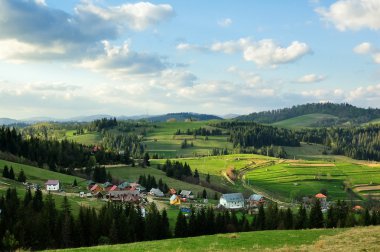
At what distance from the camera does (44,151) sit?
16350 centimetres

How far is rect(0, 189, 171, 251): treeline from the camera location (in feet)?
190

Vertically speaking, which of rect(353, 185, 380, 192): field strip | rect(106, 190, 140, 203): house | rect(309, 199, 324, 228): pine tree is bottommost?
rect(353, 185, 380, 192): field strip

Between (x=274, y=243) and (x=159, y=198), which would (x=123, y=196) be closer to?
(x=159, y=198)

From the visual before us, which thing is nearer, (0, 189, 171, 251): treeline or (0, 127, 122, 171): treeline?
(0, 189, 171, 251): treeline

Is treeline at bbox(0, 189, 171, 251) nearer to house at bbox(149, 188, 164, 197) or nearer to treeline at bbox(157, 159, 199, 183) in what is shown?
house at bbox(149, 188, 164, 197)

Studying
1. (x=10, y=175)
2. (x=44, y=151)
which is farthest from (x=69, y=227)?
(x=44, y=151)

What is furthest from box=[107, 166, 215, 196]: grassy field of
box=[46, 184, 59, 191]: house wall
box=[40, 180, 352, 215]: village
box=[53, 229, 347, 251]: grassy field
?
box=[53, 229, 347, 251]: grassy field

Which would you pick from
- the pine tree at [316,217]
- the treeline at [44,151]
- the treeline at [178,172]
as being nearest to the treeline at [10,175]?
the treeline at [44,151]

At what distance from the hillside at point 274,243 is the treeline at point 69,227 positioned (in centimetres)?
2896

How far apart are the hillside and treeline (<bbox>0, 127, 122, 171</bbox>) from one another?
131 m

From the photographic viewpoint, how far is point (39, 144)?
6594 inches

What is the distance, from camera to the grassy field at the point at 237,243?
3058 centimetres

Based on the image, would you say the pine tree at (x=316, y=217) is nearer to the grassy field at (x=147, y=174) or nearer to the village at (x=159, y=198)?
the village at (x=159, y=198)

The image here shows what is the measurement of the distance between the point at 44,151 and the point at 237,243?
473 ft
